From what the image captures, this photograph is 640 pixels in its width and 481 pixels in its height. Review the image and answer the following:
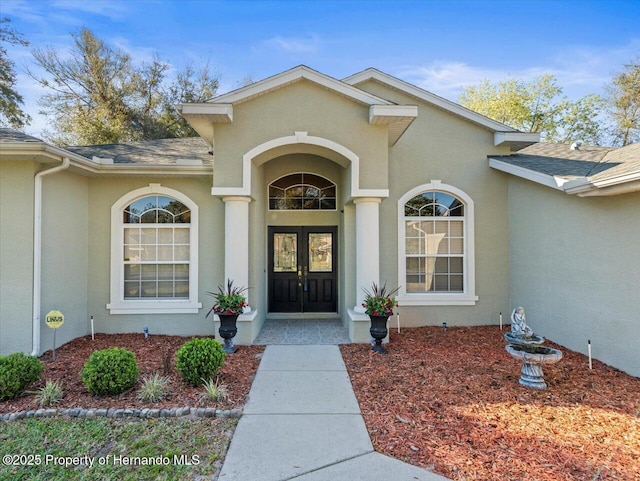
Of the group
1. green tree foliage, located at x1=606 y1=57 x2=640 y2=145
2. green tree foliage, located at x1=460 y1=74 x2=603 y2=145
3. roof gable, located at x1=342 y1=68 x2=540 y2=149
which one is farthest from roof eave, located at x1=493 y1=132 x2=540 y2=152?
green tree foliage, located at x1=460 y1=74 x2=603 y2=145

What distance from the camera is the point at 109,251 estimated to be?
25.6 ft

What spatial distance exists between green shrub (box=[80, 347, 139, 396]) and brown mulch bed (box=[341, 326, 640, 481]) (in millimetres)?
Result: 3187

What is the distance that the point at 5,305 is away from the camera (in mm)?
6027

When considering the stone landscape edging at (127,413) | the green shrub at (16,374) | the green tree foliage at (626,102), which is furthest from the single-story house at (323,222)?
the green tree foliage at (626,102)

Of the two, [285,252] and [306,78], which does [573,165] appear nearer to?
[306,78]

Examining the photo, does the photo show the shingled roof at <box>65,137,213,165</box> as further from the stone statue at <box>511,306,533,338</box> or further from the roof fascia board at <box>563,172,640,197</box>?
the roof fascia board at <box>563,172,640,197</box>

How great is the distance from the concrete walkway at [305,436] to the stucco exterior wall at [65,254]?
14.6 feet

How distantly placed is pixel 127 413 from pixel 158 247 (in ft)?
14.9

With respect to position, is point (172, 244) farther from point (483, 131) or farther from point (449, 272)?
point (483, 131)

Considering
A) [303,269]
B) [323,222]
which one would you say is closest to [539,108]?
[323,222]

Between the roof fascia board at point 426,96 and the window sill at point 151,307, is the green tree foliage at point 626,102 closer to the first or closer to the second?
the roof fascia board at point 426,96

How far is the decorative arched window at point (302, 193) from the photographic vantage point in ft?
30.4

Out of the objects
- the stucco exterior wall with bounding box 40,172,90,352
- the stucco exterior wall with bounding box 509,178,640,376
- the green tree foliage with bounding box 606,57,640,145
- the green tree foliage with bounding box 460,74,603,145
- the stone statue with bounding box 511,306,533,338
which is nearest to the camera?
the stone statue with bounding box 511,306,533,338

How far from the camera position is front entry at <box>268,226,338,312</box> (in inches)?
369
